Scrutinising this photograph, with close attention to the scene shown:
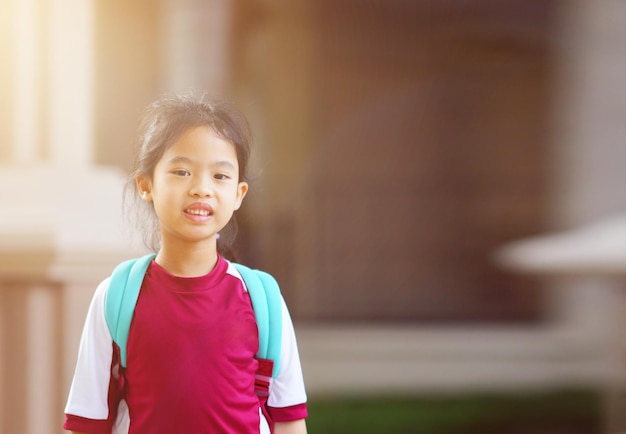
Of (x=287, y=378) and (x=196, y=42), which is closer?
(x=287, y=378)

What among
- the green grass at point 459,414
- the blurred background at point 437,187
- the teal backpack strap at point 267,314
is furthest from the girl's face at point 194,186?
the blurred background at point 437,187

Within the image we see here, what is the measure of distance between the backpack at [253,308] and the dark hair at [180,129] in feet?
0.25

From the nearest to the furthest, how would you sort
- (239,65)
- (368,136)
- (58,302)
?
(58,302) < (239,65) < (368,136)

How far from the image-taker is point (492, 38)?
5.82 metres

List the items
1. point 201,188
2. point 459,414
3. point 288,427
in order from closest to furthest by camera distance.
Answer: point 201,188 < point 288,427 < point 459,414

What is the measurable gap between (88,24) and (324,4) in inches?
159

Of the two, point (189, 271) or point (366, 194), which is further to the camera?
point (366, 194)

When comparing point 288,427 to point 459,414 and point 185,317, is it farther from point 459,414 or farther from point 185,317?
point 459,414

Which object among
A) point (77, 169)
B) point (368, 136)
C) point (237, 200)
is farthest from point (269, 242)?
point (237, 200)

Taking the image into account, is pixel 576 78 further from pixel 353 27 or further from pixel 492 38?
pixel 353 27

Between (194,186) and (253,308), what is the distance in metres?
0.22

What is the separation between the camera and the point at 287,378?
4.75 ft

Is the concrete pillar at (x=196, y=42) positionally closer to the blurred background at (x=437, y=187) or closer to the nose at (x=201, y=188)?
the blurred background at (x=437, y=187)

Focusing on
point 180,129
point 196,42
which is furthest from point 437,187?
point 180,129
